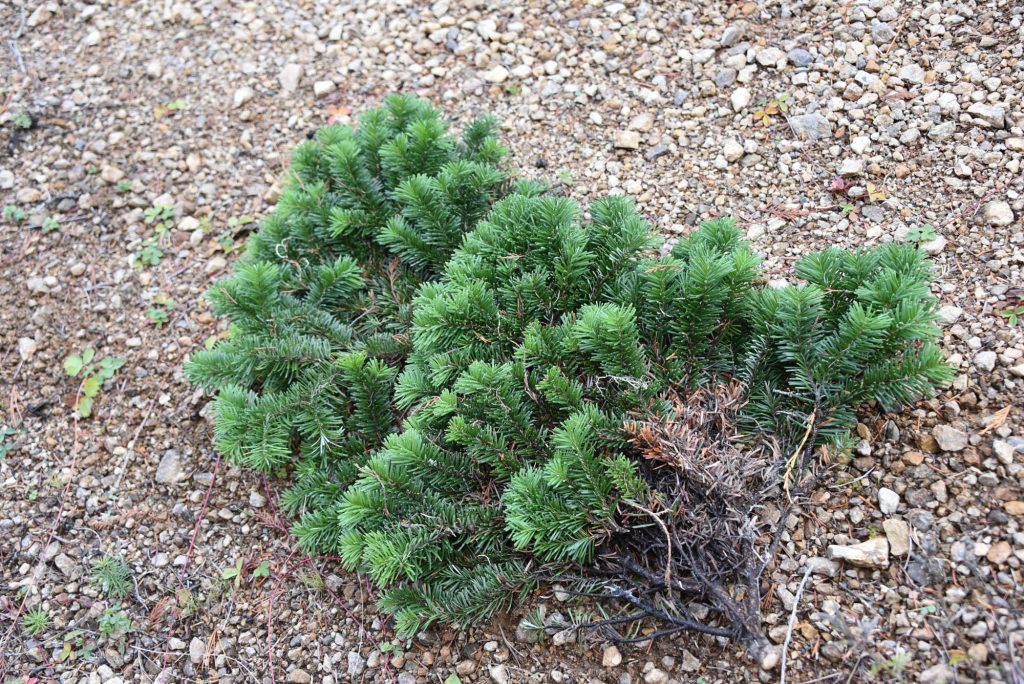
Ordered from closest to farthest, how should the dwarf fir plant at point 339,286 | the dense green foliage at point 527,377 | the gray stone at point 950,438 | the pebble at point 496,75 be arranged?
the dense green foliage at point 527,377 → the gray stone at point 950,438 → the dwarf fir plant at point 339,286 → the pebble at point 496,75

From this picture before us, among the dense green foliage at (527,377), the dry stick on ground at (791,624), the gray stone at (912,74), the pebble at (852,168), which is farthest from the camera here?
the gray stone at (912,74)

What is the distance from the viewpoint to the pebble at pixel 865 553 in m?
2.12

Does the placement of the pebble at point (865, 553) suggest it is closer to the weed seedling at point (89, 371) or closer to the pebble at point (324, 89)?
the weed seedling at point (89, 371)

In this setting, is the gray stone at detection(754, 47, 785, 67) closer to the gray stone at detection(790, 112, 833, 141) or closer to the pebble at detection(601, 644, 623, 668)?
the gray stone at detection(790, 112, 833, 141)

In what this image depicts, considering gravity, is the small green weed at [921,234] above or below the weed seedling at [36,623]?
above

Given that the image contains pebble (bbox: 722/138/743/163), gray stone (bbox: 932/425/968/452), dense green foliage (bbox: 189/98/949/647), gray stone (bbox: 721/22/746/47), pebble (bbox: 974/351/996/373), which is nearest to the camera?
dense green foliage (bbox: 189/98/949/647)

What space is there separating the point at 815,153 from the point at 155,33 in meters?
3.65

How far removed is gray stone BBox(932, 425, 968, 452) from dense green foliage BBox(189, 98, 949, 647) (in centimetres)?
17

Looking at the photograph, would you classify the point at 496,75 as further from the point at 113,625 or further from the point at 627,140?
the point at 113,625

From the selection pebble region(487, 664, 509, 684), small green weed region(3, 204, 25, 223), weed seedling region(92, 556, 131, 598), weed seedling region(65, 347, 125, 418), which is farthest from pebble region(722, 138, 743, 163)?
small green weed region(3, 204, 25, 223)

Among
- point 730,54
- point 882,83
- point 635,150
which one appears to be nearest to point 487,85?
point 635,150

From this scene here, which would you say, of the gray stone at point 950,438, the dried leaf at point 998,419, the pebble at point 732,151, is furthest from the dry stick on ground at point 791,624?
the pebble at point 732,151

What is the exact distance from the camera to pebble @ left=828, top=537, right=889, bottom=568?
212cm

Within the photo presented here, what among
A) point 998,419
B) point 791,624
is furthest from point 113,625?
point 998,419
